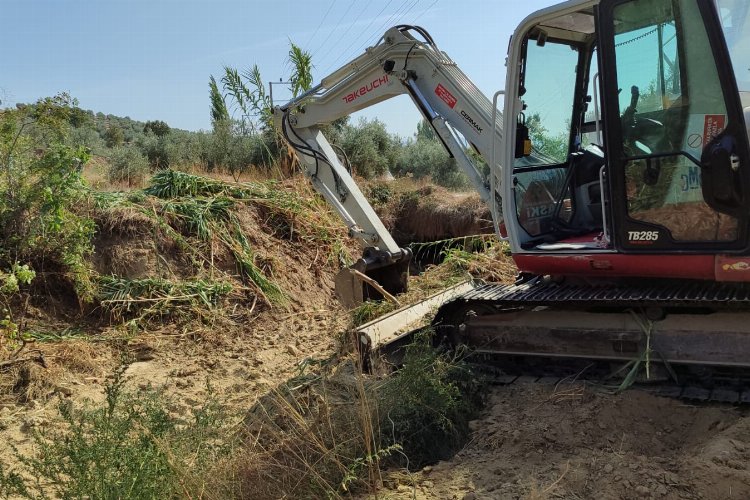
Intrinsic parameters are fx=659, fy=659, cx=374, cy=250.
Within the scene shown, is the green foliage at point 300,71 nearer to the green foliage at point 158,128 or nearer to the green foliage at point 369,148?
the green foliage at point 369,148

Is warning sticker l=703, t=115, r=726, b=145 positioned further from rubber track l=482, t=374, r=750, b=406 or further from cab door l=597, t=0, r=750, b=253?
rubber track l=482, t=374, r=750, b=406

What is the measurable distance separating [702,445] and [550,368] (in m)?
1.32

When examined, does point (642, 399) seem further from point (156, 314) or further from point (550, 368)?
point (156, 314)

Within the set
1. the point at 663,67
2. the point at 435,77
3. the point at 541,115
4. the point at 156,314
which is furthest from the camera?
the point at 156,314

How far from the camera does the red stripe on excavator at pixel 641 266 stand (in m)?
3.88

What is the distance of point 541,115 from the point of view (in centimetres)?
527

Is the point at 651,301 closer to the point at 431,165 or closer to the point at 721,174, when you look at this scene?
the point at 721,174

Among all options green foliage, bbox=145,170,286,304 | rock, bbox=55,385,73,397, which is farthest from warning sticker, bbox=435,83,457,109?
rock, bbox=55,385,73,397

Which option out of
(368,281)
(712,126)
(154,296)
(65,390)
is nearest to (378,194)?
(154,296)

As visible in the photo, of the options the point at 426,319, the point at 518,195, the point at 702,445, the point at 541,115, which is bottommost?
the point at 702,445

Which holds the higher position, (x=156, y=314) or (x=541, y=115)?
(x=541, y=115)

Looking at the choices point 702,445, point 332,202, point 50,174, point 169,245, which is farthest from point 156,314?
point 702,445

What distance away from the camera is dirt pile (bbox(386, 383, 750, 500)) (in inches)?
128

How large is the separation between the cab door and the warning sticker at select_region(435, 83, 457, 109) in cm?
154
